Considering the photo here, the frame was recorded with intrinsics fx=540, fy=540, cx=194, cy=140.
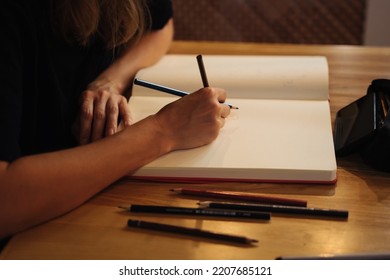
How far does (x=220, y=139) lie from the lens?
78cm

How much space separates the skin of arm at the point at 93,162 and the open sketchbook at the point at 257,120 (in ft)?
Answer: 0.07

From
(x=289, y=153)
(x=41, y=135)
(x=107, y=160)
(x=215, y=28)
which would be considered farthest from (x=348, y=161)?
(x=215, y=28)

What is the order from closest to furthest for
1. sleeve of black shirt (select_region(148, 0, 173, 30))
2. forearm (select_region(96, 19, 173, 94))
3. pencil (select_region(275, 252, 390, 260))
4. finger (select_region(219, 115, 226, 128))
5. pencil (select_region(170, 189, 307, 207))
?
pencil (select_region(275, 252, 390, 260)), pencil (select_region(170, 189, 307, 207)), finger (select_region(219, 115, 226, 128)), forearm (select_region(96, 19, 173, 94)), sleeve of black shirt (select_region(148, 0, 173, 30))

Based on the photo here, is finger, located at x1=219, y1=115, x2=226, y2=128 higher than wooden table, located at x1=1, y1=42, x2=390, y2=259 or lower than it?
higher

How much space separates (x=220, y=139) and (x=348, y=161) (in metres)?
0.19

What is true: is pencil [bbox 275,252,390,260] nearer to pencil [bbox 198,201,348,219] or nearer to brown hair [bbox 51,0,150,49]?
pencil [bbox 198,201,348,219]

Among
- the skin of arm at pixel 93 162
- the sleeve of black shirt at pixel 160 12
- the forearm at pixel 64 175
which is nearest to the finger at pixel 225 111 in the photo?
the skin of arm at pixel 93 162

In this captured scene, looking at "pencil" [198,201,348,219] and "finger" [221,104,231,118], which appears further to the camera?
"finger" [221,104,231,118]

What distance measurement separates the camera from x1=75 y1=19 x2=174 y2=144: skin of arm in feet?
2.74

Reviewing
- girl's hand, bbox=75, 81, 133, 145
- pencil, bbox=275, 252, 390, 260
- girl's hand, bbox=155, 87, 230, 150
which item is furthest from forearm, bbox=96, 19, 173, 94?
pencil, bbox=275, 252, 390, 260

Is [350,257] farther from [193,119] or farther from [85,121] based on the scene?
[85,121]

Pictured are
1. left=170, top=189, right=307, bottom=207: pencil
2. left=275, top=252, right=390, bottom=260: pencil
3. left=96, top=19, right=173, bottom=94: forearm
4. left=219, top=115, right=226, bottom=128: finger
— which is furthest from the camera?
left=96, top=19, right=173, bottom=94: forearm

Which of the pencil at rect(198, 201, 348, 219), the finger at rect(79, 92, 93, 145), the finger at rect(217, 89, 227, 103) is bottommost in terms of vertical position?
the pencil at rect(198, 201, 348, 219)

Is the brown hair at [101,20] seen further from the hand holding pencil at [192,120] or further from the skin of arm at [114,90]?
the hand holding pencil at [192,120]
